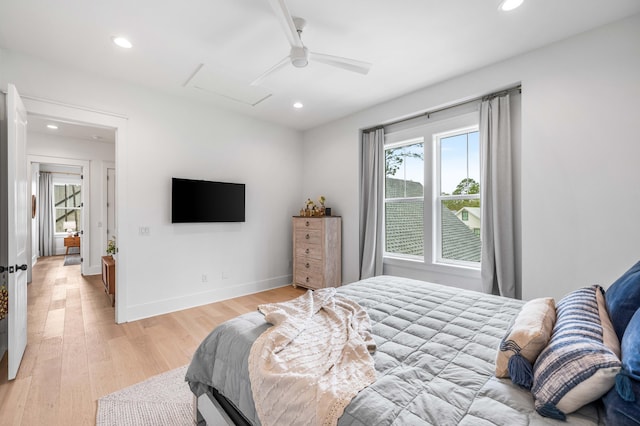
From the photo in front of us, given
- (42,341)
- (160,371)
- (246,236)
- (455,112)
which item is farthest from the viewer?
(246,236)

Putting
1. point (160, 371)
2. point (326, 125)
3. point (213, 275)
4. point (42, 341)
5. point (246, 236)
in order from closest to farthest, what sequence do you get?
point (160, 371) → point (42, 341) → point (213, 275) → point (246, 236) → point (326, 125)

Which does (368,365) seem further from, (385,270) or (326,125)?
(326,125)

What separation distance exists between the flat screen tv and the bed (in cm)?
244

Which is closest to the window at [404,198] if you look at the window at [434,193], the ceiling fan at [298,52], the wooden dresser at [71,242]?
the window at [434,193]

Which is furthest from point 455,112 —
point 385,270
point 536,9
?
point 385,270

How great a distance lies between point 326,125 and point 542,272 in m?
3.53

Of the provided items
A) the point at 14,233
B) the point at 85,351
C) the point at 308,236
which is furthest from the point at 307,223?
the point at 14,233

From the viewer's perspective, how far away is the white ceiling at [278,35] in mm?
2111

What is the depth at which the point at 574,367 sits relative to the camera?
86 cm

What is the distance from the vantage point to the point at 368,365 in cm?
116

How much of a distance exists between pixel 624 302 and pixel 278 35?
110 inches

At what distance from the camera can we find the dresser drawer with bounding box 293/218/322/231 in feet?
14.1

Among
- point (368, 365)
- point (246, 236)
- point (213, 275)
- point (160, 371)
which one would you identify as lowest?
point (160, 371)

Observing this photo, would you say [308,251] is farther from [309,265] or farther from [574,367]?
[574,367]
